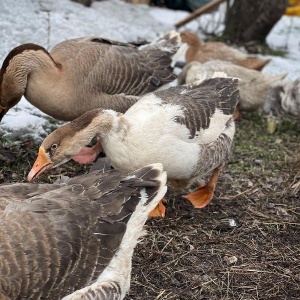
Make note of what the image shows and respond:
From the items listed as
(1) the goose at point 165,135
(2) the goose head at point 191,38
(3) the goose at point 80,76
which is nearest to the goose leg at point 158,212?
(1) the goose at point 165,135

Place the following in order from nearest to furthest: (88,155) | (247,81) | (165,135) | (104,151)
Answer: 1. (165,135)
2. (104,151)
3. (88,155)
4. (247,81)

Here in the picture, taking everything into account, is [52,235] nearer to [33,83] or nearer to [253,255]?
[253,255]

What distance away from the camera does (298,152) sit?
245 inches

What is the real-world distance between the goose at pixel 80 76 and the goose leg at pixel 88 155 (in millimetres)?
423

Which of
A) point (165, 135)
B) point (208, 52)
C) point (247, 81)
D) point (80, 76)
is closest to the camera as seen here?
point (165, 135)

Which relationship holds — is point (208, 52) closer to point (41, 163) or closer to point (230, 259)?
point (230, 259)

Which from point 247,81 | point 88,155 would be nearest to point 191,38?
point 247,81

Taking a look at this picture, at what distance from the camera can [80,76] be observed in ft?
16.9

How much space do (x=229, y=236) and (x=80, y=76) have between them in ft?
6.05

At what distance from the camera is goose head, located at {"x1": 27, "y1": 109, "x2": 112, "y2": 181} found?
13.1 feet

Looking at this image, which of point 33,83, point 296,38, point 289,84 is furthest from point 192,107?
point 296,38

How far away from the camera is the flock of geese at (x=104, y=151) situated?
120 inches

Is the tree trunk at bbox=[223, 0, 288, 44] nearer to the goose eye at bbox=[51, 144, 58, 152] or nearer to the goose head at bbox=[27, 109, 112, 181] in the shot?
the goose head at bbox=[27, 109, 112, 181]

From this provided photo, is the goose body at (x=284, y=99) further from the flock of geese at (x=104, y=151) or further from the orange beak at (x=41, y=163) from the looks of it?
the orange beak at (x=41, y=163)
